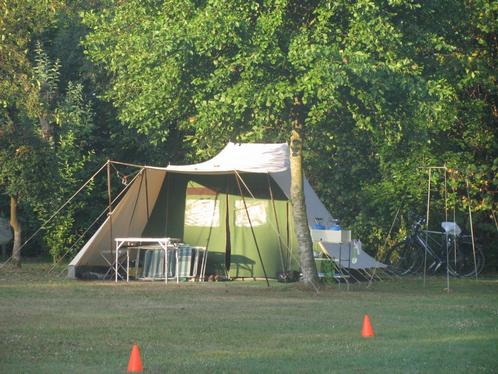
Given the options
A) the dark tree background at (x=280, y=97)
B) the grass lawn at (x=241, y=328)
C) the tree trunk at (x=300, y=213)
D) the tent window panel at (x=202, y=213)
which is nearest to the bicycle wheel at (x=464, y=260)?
the dark tree background at (x=280, y=97)

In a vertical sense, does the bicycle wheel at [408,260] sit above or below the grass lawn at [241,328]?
above

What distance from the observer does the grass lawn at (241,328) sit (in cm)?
982

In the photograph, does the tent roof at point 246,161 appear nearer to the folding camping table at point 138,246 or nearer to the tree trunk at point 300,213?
the tree trunk at point 300,213

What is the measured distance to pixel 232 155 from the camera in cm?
2142

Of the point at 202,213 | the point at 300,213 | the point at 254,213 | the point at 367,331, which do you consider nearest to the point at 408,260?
the point at 254,213

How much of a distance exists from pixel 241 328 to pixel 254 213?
31.2 ft

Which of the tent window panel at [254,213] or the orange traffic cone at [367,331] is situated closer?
the orange traffic cone at [367,331]

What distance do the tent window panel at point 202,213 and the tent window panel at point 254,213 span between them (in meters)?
0.47

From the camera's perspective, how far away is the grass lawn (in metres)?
9.82

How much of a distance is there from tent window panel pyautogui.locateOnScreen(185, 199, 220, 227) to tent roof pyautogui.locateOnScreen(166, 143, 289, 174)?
1167 millimetres

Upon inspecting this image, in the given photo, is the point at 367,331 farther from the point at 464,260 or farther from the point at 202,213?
the point at 464,260

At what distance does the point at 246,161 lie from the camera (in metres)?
20.7

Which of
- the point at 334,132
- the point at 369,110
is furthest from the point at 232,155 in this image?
the point at 369,110

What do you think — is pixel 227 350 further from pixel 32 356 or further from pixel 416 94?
pixel 416 94
